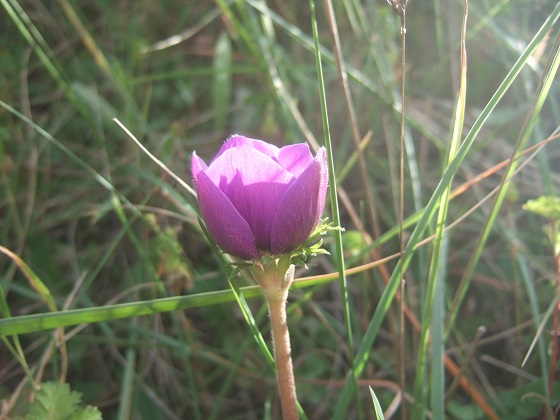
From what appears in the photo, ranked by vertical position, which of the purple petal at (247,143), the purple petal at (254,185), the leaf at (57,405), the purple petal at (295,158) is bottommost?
the leaf at (57,405)

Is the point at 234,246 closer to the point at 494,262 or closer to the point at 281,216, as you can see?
the point at 281,216

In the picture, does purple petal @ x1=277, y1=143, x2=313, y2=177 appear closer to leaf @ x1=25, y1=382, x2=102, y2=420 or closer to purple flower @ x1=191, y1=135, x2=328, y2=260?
purple flower @ x1=191, y1=135, x2=328, y2=260

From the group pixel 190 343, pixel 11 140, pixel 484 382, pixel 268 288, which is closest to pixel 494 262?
pixel 484 382

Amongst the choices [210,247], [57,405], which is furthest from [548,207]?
[210,247]

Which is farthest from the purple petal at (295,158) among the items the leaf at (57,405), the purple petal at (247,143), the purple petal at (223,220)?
the leaf at (57,405)

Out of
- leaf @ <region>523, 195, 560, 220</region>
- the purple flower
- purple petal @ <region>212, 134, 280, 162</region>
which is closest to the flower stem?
the purple flower

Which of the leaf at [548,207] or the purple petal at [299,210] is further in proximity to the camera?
the leaf at [548,207]

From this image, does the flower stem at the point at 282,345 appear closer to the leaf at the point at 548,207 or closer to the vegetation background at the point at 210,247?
the vegetation background at the point at 210,247
